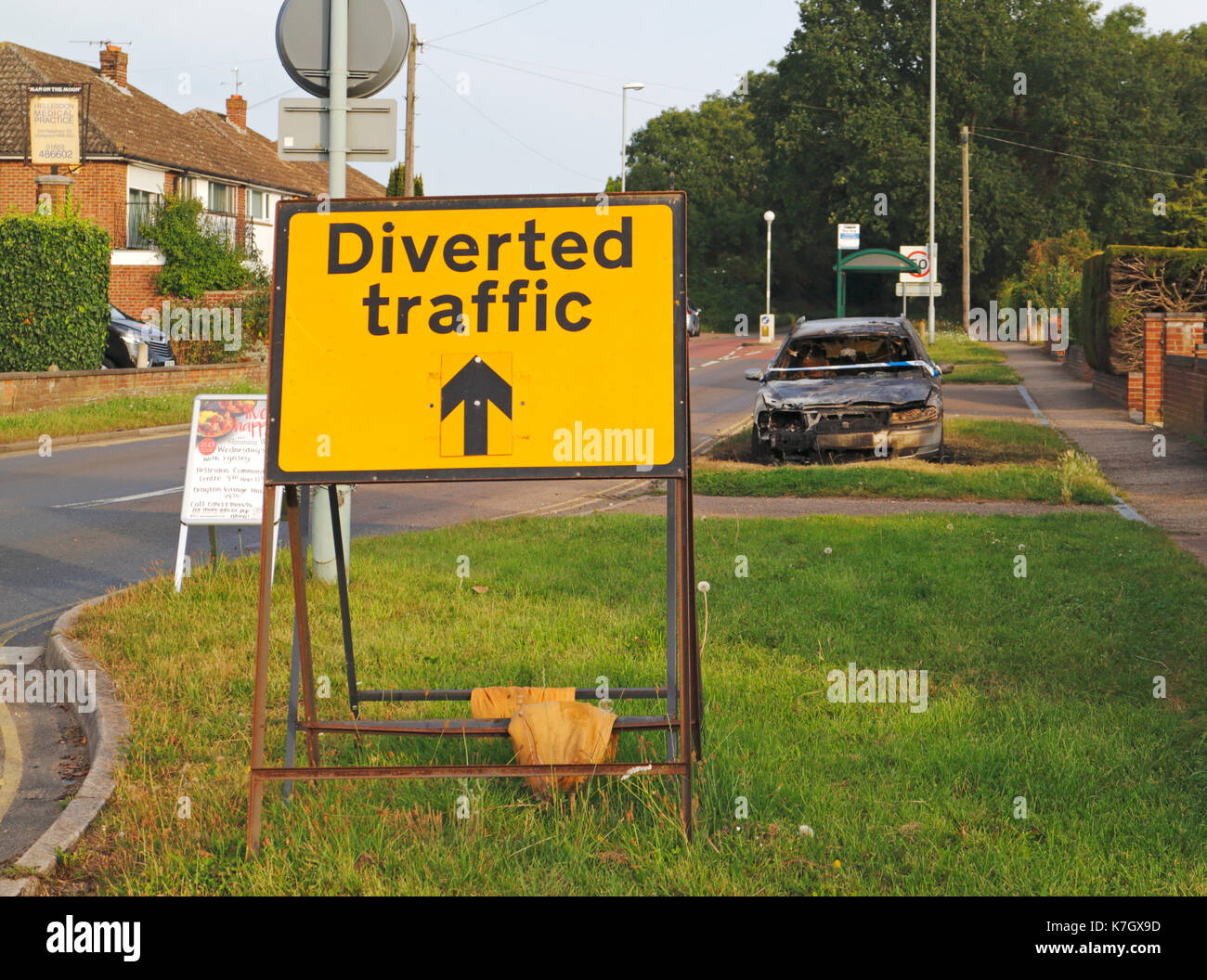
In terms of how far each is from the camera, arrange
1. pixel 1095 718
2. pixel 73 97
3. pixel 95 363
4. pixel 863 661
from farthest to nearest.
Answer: pixel 73 97
pixel 95 363
pixel 863 661
pixel 1095 718

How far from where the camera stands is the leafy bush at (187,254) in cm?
3878

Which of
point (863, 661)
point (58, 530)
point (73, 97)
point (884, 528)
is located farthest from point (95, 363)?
point (863, 661)

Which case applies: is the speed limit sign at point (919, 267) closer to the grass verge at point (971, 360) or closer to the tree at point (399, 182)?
the grass verge at point (971, 360)

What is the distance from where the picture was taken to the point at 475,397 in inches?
169

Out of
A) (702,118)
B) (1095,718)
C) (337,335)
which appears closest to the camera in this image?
(337,335)

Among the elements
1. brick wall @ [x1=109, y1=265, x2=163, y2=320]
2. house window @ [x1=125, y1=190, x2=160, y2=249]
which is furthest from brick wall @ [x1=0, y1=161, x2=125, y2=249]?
brick wall @ [x1=109, y1=265, x2=163, y2=320]

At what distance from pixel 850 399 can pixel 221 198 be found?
3624 centimetres

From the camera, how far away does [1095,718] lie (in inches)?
210

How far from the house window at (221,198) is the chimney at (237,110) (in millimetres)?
10796

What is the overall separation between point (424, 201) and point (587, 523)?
650 cm

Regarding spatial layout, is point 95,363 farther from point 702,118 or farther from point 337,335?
point 702,118

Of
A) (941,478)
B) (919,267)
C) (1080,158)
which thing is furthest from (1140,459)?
(1080,158)

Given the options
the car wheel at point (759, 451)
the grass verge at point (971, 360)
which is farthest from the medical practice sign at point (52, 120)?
the car wheel at point (759, 451)
